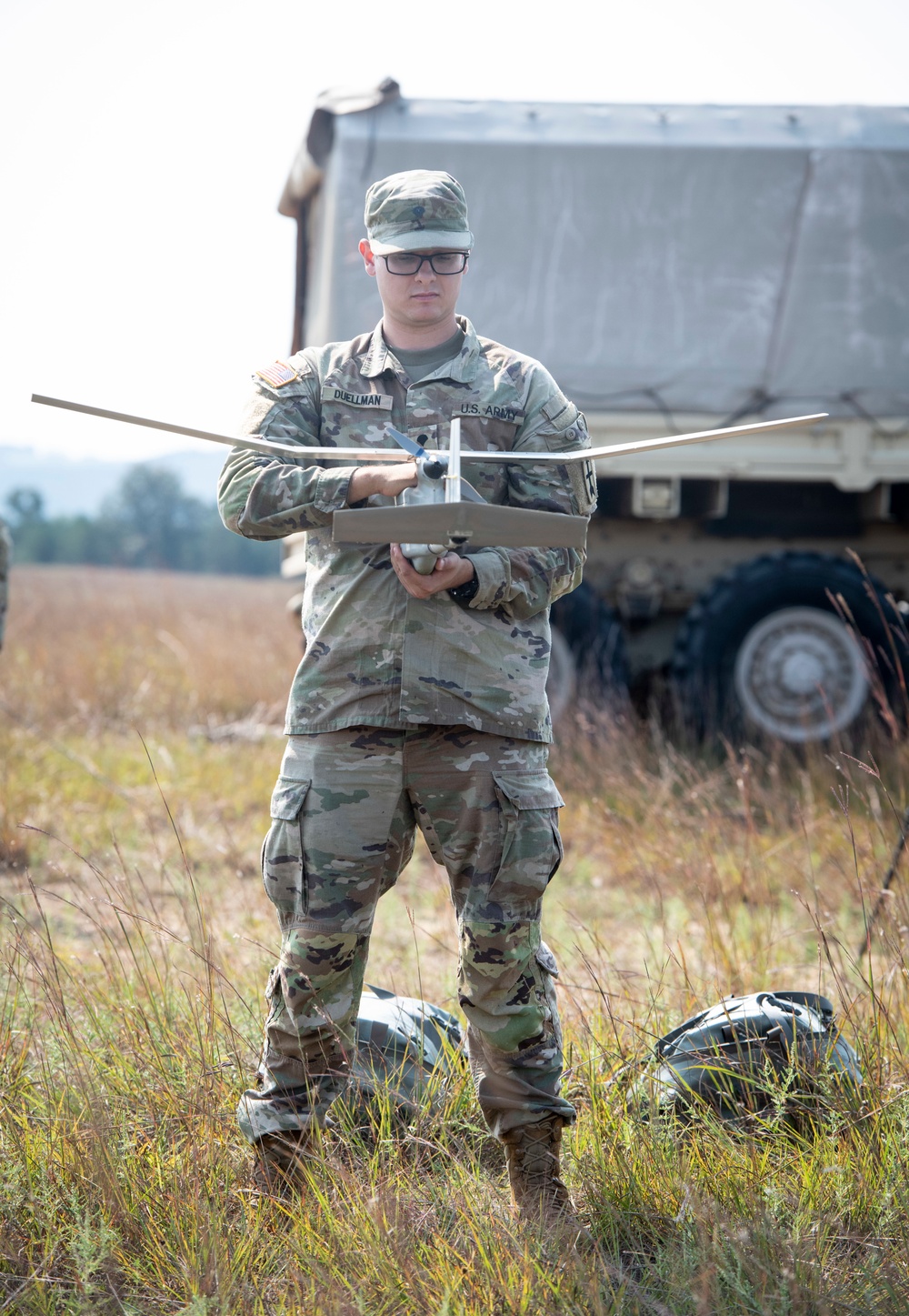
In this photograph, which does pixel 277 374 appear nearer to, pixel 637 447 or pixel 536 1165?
pixel 637 447

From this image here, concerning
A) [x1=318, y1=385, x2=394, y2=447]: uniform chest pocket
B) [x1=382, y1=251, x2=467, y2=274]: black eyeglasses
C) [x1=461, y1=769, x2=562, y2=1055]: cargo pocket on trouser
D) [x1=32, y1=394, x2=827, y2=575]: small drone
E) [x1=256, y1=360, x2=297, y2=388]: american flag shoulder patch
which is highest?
[x1=382, y1=251, x2=467, y2=274]: black eyeglasses

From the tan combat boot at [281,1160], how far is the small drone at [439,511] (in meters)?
1.08

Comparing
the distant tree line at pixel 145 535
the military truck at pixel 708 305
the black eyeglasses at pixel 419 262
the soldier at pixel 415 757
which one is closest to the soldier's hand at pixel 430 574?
the soldier at pixel 415 757

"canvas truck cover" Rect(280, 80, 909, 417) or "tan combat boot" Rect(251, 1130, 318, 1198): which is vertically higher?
"canvas truck cover" Rect(280, 80, 909, 417)

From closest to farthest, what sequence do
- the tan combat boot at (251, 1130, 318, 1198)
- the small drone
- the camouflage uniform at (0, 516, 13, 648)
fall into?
the small drone
the tan combat boot at (251, 1130, 318, 1198)
the camouflage uniform at (0, 516, 13, 648)

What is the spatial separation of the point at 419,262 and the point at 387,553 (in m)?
0.56

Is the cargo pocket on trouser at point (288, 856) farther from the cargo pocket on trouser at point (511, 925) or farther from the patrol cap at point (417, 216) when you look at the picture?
the patrol cap at point (417, 216)

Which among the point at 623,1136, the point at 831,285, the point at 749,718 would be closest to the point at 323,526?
the point at 623,1136

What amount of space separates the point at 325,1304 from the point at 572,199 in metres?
5.41

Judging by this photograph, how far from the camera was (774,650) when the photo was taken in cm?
630

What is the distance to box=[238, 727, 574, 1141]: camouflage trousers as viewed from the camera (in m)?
2.29

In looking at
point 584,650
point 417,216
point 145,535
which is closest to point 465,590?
point 417,216

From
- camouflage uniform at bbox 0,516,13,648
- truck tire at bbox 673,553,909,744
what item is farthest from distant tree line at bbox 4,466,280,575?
camouflage uniform at bbox 0,516,13,648

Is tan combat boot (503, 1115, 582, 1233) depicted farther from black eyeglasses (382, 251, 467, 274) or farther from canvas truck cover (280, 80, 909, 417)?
canvas truck cover (280, 80, 909, 417)
